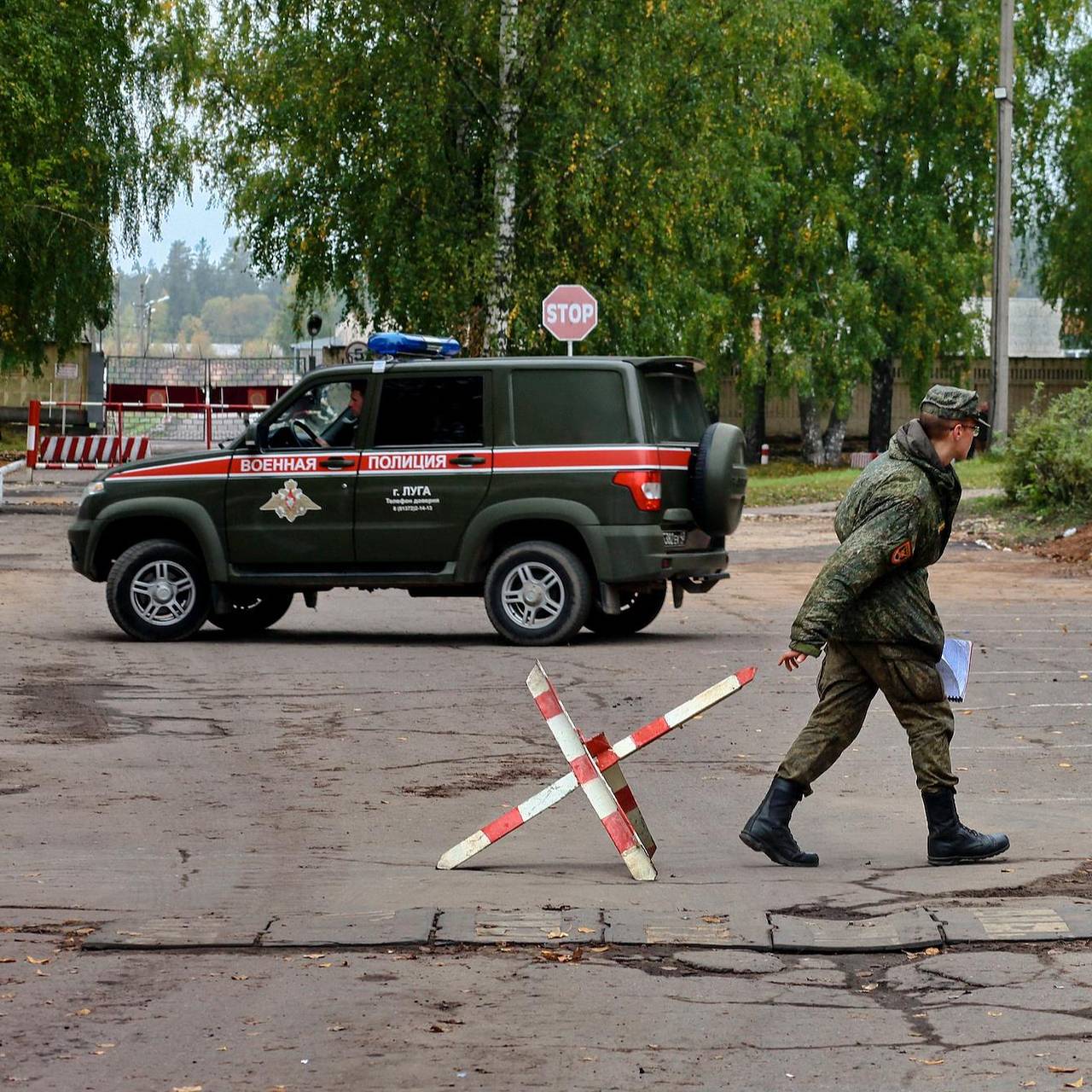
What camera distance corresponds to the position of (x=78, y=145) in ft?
111

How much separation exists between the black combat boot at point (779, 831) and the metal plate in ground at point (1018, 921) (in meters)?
0.86

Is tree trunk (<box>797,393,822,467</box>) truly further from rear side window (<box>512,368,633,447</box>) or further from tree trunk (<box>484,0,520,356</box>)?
rear side window (<box>512,368,633,447</box>)

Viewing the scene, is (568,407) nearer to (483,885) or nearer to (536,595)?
(536,595)

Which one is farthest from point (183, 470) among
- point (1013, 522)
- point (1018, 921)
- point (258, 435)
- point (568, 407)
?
point (1013, 522)

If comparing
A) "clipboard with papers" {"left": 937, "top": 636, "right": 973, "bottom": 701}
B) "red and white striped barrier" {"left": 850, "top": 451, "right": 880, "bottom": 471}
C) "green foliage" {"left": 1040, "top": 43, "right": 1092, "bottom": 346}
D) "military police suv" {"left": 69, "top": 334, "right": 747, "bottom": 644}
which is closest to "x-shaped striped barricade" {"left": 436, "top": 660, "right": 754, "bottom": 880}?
"clipboard with papers" {"left": 937, "top": 636, "right": 973, "bottom": 701}

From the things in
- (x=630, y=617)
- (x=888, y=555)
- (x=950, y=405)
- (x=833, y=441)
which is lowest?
(x=630, y=617)

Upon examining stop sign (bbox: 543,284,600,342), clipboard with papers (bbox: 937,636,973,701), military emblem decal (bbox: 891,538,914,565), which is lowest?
clipboard with papers (bbox: 937,636,973,701)

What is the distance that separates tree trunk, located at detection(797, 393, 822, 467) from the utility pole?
1208 centimetres

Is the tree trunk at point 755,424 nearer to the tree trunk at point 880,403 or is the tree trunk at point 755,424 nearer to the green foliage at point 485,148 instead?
the tree trunk at point 880,403

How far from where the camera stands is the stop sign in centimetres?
2434

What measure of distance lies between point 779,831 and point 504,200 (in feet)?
75.0

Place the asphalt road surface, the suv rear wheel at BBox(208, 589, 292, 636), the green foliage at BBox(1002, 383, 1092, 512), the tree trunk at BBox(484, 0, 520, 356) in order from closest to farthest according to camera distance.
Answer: the asphalt road surface → the suv rear wheel at BBox(208, 589, 292, 636) → the green foliage at BBox(1002, 383, 1092, 512) → the tree trunk at BBox(484, 0, 520, 356)

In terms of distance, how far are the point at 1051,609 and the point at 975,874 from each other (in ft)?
34.9

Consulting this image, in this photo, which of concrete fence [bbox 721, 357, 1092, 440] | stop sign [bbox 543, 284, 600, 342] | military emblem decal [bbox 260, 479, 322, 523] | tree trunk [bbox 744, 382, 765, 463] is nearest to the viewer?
military emblem decal [bbox 260, 479, 322, 523]
